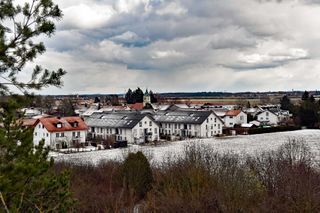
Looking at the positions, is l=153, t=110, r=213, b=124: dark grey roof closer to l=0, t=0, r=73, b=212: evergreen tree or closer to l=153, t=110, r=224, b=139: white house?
l=153, t=110, r=224, b=139: white house

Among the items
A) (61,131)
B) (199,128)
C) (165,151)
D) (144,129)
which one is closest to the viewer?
(165,151)

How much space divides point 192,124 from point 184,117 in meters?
2.36

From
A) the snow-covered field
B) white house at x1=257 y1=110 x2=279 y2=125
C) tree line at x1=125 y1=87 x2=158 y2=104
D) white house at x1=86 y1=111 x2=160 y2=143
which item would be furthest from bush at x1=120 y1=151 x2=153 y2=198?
tree line at x1=125 y1=87 x2=158 y2=104

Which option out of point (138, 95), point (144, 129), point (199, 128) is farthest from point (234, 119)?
point (138, 95)

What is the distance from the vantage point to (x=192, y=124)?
218 feet

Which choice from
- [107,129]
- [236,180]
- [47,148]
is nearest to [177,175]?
[236,180]

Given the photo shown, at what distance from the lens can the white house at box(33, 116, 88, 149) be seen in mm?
54312

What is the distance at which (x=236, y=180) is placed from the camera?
18578 mm

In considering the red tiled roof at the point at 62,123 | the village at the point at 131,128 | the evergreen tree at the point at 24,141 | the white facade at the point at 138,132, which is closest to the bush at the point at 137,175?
the evergreen tree at the point at 24,141

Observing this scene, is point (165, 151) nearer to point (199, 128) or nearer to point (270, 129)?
point (199, 128)

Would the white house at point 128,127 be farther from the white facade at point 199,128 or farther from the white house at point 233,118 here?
the white house at point 233,118

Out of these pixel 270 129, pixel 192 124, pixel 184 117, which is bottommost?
pixel 270 129

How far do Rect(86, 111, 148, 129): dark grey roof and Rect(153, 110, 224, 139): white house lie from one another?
713cm

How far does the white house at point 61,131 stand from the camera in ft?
178
